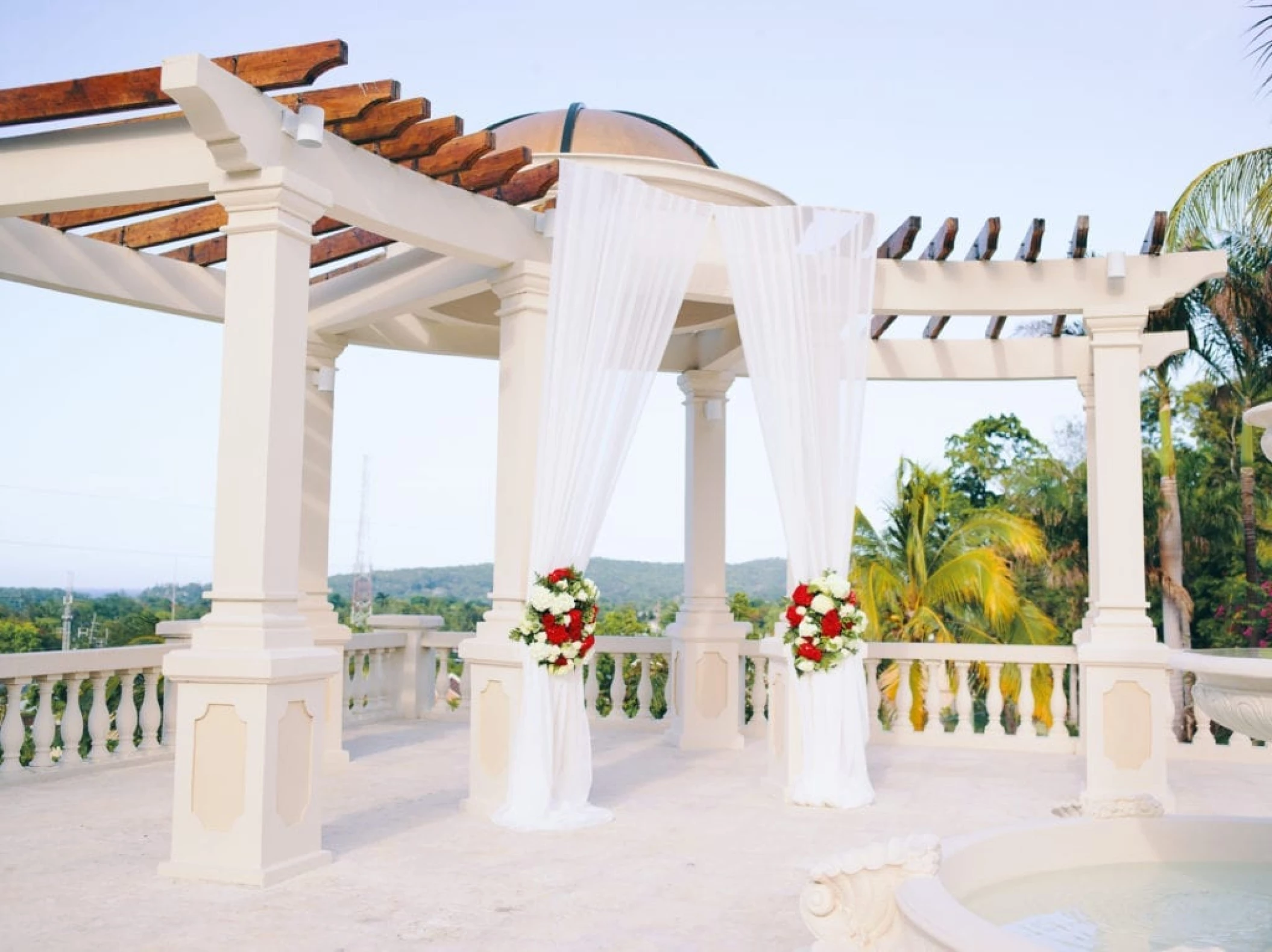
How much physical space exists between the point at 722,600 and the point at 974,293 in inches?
131

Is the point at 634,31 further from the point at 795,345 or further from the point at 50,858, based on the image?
the point at 50,858

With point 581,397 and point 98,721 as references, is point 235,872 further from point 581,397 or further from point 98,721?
point 98,721

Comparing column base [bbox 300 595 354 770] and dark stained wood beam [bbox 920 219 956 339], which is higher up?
dark stained wood beam [bbox 920 219 956 339]

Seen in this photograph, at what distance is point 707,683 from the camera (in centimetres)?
956

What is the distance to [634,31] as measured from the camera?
1226 cm

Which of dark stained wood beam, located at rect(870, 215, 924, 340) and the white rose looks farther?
dark stained wood beam, located at rect(870, 215, 924, 340)

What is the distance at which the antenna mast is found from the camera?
34688 millimetres

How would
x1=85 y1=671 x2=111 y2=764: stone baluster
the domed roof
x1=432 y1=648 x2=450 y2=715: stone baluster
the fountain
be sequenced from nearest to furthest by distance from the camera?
the fountain
x1=85 y1=671 x2=111 y2=764: stone baluster
the domed roof
x1=432 y1=648 x2=450 y2=715: stone baluster

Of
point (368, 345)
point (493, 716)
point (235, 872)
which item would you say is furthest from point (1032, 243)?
point (235, 872)

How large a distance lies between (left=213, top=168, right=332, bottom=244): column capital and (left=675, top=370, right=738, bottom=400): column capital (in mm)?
4842

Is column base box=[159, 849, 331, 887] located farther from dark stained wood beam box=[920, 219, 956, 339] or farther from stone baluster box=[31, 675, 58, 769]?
dark stained wood beam box=[920, 219, 956, 339]

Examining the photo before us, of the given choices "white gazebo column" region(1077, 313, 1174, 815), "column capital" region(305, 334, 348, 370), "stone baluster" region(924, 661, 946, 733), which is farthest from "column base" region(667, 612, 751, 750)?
"column capital" region(305, 334, 348, 370)

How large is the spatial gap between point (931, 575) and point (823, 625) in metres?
12.7

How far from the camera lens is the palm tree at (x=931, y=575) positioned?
18.3 m
